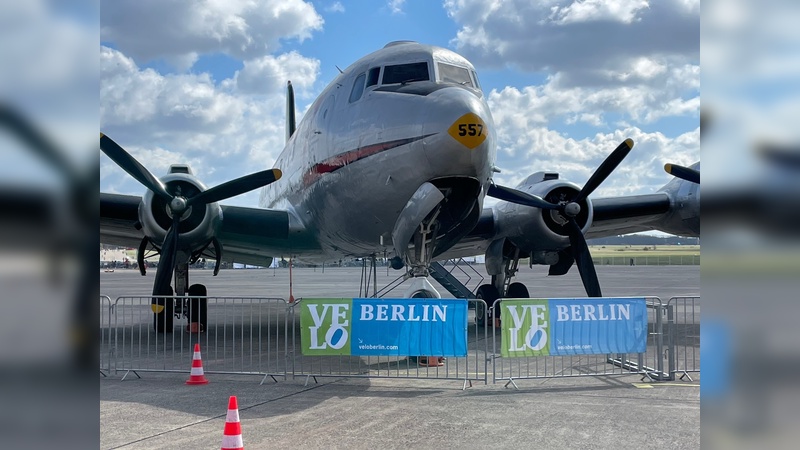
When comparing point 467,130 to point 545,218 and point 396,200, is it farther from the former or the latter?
point 545,218

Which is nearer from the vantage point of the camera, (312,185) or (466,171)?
(466,171)

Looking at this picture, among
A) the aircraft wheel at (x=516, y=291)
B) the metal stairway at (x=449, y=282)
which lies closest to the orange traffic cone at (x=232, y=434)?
the aircraft wheel at (x=516, y=291)

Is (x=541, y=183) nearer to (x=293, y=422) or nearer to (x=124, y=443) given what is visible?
(x=293, y=422)

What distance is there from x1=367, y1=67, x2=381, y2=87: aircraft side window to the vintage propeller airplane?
0.10 feet

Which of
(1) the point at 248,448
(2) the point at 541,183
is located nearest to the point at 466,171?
(1) the point at 248,448

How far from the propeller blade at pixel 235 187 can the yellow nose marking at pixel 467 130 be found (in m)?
4.98

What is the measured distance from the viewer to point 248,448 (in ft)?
19.0

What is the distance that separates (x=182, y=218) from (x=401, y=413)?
24.0 feet

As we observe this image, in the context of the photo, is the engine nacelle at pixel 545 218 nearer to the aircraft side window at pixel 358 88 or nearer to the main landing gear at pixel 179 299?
the aircraft side window at pixel 358 88

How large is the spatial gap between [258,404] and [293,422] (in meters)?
1.11

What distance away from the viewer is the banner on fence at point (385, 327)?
930 cm

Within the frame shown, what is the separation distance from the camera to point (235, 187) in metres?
12.9

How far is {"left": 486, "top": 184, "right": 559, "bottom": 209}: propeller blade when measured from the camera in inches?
538

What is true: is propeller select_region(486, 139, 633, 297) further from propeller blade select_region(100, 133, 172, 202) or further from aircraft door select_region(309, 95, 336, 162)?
propeller blade select_region(100, 133, 172, 202)
